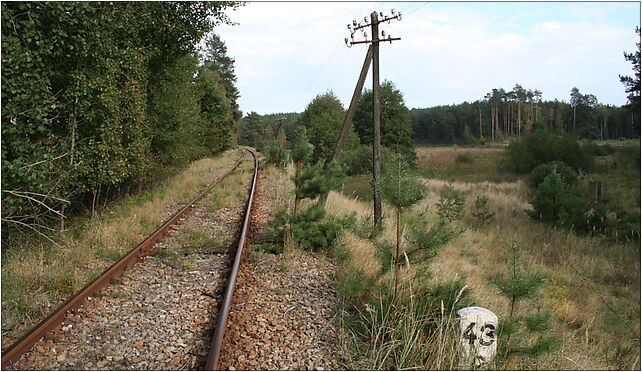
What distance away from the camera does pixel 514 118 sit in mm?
91000

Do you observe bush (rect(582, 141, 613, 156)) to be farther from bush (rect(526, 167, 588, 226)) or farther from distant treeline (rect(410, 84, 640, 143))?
distant treeline (rect(410, 84, 640, 143))

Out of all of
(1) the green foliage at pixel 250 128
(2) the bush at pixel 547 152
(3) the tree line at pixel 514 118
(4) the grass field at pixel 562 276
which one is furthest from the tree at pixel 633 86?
(1) the green foliage at pixel 250 128

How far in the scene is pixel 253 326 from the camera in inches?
184

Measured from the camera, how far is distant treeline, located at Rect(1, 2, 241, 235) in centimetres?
661

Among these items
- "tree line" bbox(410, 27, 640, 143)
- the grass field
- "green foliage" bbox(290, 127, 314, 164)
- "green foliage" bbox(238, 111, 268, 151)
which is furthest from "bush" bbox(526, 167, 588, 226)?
"green foliage" bbox(238, 111, 268, 151)

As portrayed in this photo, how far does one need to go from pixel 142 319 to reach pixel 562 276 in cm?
999

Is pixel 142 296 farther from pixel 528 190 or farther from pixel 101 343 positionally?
pixel 528 190

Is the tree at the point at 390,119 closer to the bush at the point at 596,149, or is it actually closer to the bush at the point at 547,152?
the bush at the point at 547,152

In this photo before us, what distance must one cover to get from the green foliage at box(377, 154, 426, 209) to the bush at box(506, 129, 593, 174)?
35.4m

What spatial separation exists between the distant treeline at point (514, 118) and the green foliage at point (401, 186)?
6774 cm

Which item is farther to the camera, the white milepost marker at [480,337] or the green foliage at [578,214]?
the green foliage at [578,214]

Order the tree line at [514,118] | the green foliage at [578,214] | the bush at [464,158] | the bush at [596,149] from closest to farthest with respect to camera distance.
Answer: the green foliage at [578,214] → the bush at [596,149] → the bush at [464,158] → the tree line at [514,118]

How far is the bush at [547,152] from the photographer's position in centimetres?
3612

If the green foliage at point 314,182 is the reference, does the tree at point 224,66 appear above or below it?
above
